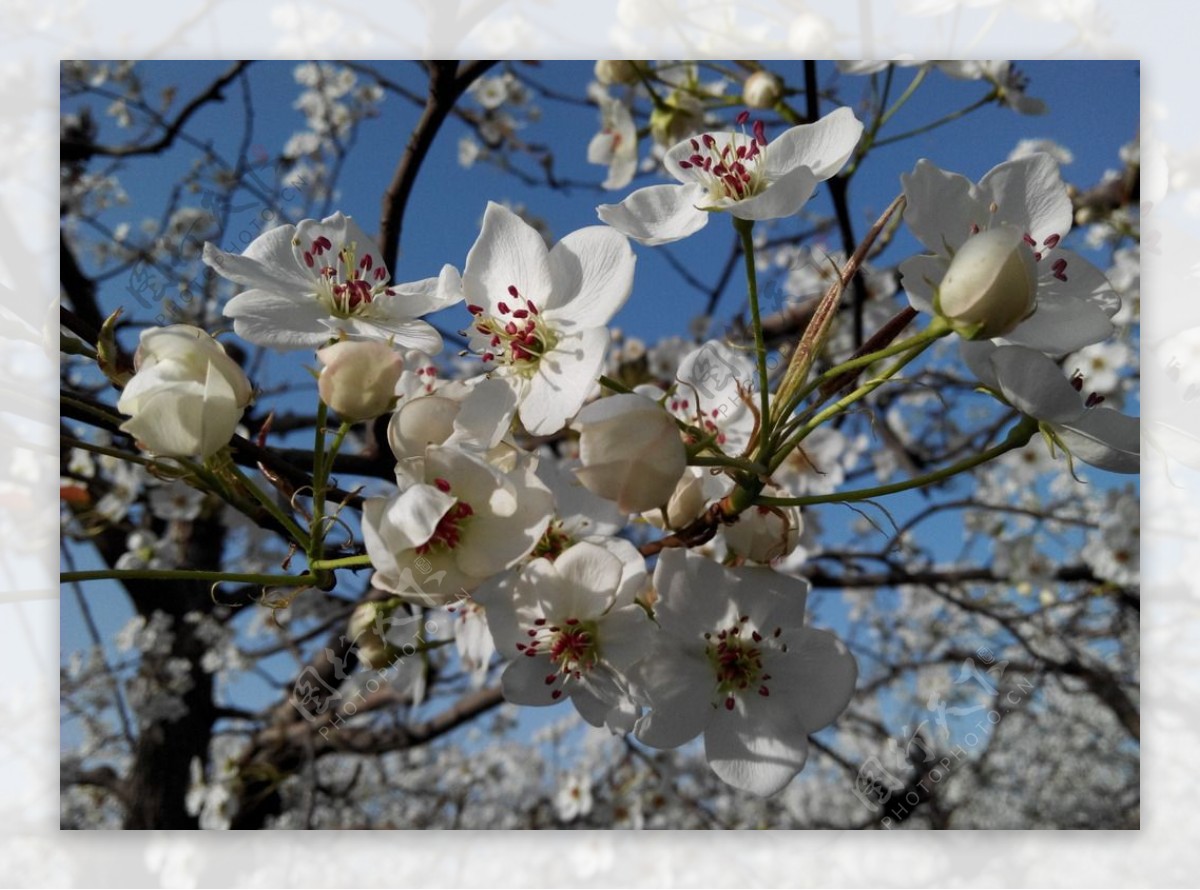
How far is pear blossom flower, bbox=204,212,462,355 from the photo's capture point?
60 cm

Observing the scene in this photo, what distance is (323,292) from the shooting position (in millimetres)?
648

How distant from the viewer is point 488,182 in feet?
6.16

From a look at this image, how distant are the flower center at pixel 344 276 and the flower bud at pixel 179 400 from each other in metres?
0.12

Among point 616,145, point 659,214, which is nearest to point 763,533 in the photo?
point 659,214

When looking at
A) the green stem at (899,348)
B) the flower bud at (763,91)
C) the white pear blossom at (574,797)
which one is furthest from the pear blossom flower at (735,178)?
the white pear blossom at (574,797)

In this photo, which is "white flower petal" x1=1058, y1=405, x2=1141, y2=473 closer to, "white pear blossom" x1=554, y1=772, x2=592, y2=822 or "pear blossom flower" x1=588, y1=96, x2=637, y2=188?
"pear blossom flower" x1=588, y1=96, x2=637, y2=188

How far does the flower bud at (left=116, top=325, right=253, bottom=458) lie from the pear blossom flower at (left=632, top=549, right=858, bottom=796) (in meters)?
0.26

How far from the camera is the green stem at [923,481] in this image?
1.69ft

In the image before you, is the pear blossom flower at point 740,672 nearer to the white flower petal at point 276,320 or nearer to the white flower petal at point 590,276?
the white flower petal at point 590,276

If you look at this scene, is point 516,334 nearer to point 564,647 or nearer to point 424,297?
point 424,297

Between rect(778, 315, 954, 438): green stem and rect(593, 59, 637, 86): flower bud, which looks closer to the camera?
rect(778, 315, 954, 438): green stem

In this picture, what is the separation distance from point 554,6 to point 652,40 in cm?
14

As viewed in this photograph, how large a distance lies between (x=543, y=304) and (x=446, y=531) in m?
0.15

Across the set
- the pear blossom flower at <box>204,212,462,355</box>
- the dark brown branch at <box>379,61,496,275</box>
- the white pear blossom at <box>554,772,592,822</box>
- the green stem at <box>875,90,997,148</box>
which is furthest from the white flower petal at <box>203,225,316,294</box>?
the white pear blossom at <box>554,772,592,822</box>
